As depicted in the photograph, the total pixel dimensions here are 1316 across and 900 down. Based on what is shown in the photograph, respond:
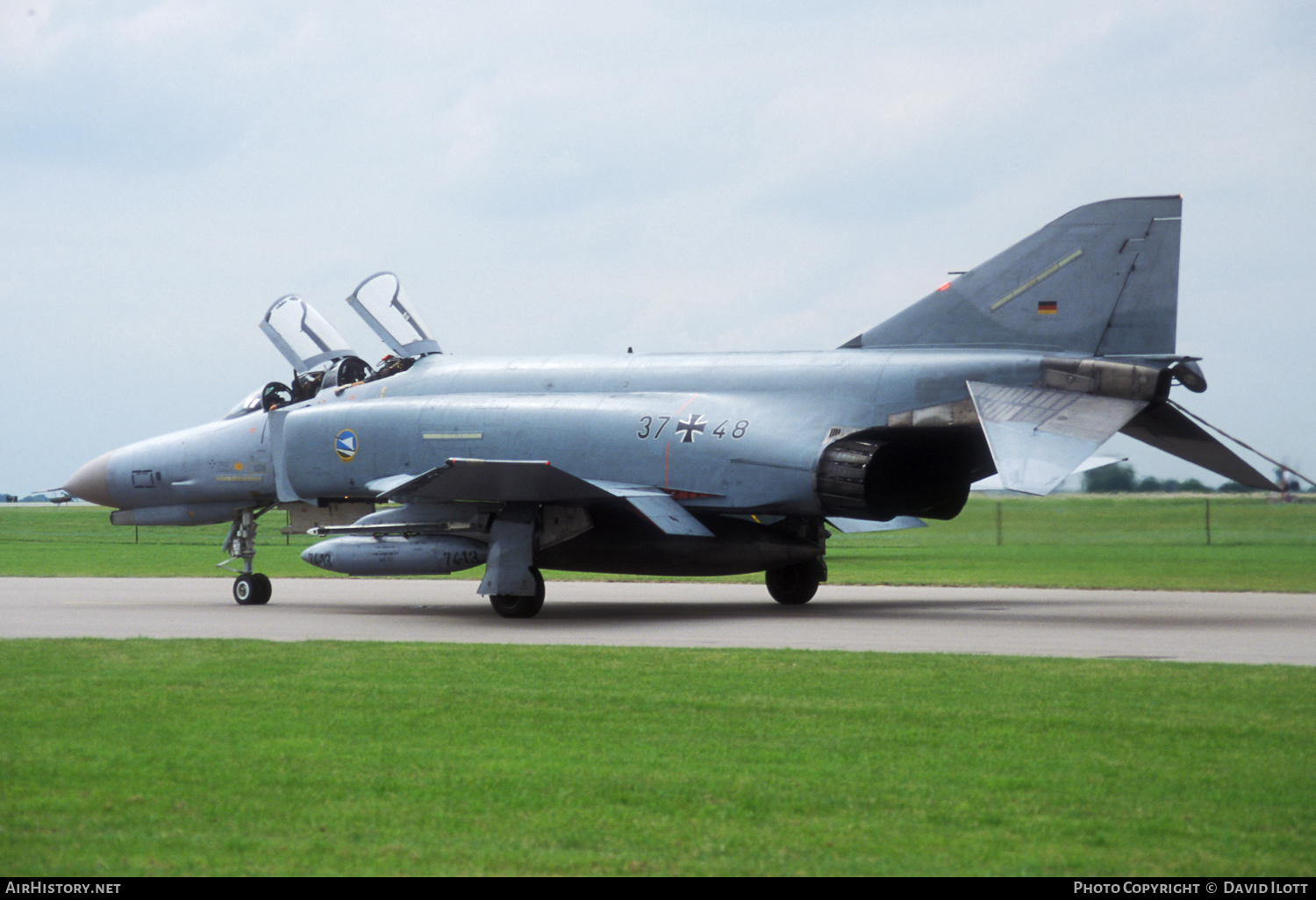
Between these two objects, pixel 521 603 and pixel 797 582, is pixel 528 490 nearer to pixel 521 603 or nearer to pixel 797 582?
pixel 521 603

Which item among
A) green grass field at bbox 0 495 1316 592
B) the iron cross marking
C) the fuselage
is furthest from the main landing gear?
green grass field at bbox 0 495 1316 592

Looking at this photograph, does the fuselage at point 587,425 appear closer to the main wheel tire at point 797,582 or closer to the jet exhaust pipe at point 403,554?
the jet exhaust pipe at point 403,554

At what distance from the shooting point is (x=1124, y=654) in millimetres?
11109

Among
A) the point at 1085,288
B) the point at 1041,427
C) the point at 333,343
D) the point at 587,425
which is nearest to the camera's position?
the point at 1041,427

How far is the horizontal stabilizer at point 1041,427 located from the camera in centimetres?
1304

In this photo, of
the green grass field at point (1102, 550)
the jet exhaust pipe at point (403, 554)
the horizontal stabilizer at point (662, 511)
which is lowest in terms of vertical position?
the green grass field at point (1102, 550)

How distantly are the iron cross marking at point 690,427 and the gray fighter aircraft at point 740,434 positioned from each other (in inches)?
1.4

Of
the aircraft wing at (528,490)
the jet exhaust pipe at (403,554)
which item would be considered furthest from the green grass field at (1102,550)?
the jet exhaust pipe at (403,554)

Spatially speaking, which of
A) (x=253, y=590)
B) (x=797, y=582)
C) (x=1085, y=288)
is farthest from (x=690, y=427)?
(x=253, y=590)

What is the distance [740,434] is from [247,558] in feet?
25.8

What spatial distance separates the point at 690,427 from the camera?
16.2 meters

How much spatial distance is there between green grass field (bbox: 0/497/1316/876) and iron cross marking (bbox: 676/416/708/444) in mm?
5184
